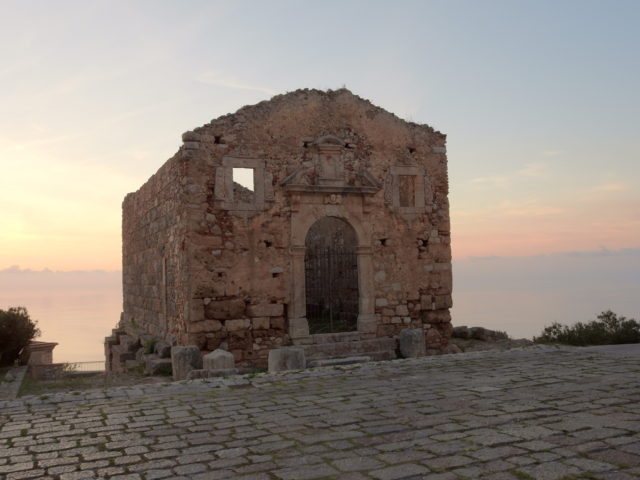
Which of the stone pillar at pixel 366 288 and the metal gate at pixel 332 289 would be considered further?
the metal gate at pixel 332 289

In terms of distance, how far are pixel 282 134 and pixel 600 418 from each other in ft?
27.4

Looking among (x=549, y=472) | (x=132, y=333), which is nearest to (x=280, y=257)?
(x=132, y=333)

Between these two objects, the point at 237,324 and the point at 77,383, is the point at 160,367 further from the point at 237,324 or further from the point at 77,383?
the point at 237,324

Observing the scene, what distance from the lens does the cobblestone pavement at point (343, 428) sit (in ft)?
12.9

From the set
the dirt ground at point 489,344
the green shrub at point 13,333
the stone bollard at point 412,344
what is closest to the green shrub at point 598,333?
the dirt ground at point 489,344

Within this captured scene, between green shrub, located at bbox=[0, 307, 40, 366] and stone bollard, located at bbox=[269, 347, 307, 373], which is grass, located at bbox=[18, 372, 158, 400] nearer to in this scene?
green shrub, located at bbox=[0, 307, 40, 366]

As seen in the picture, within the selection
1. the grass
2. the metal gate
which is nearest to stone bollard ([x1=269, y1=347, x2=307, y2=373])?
A: the grass

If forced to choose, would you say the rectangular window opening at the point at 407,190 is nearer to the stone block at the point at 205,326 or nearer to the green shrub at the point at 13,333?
the stone block at the point at 205,326

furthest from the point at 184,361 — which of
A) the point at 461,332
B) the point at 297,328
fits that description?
the point at 461,332

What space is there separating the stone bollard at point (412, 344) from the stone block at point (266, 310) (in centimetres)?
254

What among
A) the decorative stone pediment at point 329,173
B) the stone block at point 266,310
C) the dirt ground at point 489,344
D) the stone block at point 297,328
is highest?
the decorative stone pediment at point 329,173

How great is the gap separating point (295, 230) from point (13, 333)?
637 cm

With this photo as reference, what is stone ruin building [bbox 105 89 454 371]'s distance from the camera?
11.1m

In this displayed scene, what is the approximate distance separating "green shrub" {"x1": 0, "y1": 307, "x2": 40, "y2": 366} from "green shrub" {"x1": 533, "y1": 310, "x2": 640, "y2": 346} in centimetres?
1133
